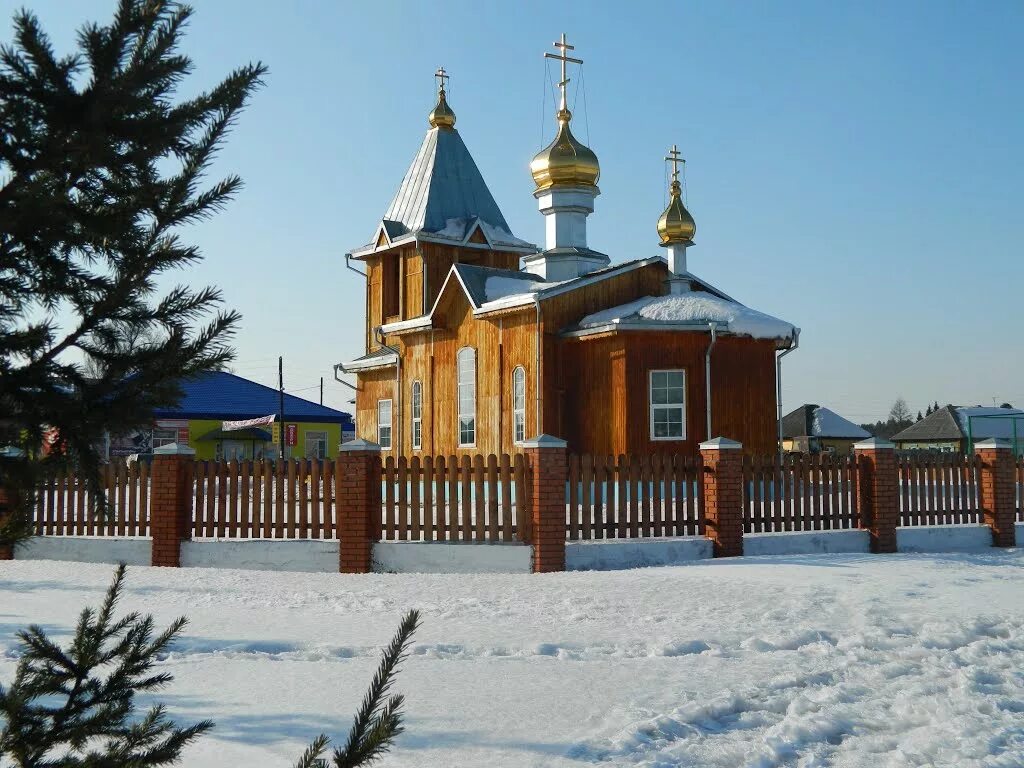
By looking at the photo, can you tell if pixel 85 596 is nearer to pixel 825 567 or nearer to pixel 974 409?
pixel 825 567

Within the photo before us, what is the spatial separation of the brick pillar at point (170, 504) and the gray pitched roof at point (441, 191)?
1432 centimetres

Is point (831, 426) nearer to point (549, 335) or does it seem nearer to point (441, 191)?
point (441, 191)

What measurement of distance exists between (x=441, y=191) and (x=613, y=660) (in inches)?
831

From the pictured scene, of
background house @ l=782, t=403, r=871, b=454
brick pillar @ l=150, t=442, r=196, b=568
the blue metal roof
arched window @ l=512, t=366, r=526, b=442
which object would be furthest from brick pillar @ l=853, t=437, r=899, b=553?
background house @ l=782, t=403, r=871, b=454

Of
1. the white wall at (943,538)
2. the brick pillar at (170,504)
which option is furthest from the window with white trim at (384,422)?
the white wall at (943,538)

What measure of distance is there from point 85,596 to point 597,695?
620cm

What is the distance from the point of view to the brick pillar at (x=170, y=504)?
485 inches

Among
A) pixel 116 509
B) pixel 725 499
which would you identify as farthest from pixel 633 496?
pixel 116 509

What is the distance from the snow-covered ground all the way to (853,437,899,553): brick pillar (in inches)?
70.8

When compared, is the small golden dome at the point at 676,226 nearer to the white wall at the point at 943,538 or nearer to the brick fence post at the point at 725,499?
the white wall at the point at 943,538

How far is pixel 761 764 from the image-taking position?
511cm

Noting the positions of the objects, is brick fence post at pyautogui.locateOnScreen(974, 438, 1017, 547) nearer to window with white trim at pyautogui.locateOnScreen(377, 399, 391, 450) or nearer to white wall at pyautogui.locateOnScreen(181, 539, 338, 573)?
white wall at pyautogui.locateOnScreen(181, 539, 338, 573)

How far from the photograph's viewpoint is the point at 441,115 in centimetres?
2839

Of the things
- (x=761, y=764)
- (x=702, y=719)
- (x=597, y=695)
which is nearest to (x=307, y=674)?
(x=597, y=695)
